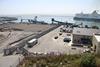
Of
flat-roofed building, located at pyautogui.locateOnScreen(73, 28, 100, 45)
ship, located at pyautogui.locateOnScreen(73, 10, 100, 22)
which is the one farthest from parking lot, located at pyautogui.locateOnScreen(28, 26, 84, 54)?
ship, located at pyautogui.locateOnScreen(73, 10, 100, 22)

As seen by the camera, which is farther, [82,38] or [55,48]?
[82,38]

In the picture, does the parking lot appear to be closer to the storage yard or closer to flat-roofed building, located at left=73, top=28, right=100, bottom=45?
flat-roofed building, located at left=73, top=28, right=100, bottom=45

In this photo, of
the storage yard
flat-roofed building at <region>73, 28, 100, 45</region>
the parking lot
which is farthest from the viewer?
the storage yard

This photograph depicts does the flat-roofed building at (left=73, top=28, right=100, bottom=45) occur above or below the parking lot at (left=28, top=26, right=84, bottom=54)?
above

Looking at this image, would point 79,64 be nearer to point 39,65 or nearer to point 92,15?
point 39,65

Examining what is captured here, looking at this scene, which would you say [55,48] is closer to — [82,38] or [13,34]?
[82,38]

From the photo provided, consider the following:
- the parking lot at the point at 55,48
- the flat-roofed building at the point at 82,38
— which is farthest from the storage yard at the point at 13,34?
the flat-roofed building at the point at 82,38

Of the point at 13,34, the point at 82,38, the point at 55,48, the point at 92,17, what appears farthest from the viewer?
the point at 92,17

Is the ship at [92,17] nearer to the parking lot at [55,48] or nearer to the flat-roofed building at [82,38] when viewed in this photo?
the flat-roofed building at [82,38]

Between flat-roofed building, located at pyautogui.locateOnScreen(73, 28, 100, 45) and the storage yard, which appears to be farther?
the storage yard

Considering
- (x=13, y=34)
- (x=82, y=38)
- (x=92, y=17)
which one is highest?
(x=82, y=38)

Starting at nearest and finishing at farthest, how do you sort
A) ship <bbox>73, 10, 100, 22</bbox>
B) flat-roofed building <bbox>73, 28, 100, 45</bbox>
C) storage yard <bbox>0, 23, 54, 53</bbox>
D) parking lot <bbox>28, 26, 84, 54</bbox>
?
parking lot <bbox>28, 26, 84, 54</bbox>, flat-roofed building <bbox>73, 28, 100, 45</bbox>, storage yard <bbox>0, 23, 54, 53</bbox>, ship <bbox>73, 10, 100, 22</bbox>

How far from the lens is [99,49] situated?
20.2m

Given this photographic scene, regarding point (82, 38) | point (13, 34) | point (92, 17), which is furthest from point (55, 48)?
point (92, 17)
